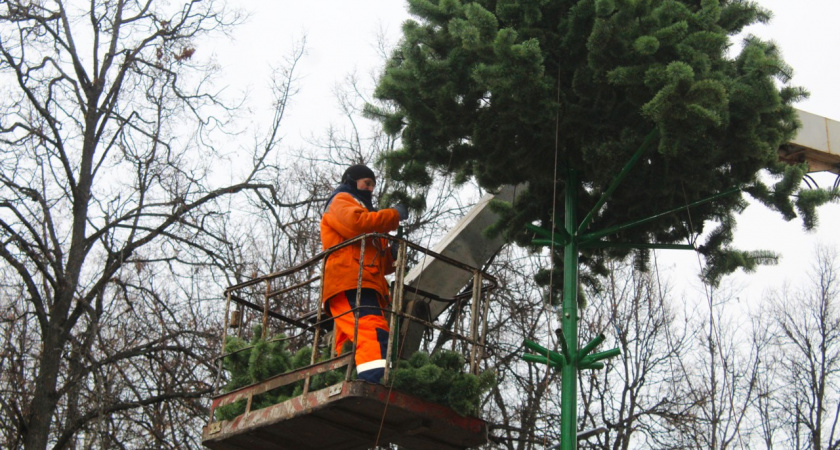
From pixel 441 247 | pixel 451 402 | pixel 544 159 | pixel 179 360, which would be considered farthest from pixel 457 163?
pixel 179 360

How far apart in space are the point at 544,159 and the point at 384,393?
2.64 m

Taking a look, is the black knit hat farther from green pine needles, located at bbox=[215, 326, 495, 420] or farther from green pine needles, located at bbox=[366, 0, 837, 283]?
green pine needles, located at bbox=[215, 326, 495, 420]

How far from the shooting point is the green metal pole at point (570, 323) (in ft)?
27.6

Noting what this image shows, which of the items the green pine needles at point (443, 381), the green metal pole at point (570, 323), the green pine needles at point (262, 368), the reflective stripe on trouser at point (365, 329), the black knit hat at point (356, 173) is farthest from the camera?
the black knit hat at point (356, 173)

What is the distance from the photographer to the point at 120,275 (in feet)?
54.3

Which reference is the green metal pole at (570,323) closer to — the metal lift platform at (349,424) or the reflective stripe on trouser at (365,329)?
the metal lift platform at (349,424)

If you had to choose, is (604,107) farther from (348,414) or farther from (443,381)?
(348,414)

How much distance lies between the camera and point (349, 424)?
867 cm

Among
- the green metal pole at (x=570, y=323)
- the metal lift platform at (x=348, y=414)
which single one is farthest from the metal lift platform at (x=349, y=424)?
the green metal pole at (x=570, y=323)

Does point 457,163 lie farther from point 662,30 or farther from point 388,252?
point 662,30

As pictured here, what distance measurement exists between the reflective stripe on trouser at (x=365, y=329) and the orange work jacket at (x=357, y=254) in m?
0.11

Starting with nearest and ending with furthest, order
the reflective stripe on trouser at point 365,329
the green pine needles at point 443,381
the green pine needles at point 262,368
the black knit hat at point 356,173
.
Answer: the reflective stripe on trouser at point 365,329, the green pine needles at point 443,381, the green pine needles at point 262,368, the black knit hat at point 356,173

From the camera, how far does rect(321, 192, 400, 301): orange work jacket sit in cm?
870

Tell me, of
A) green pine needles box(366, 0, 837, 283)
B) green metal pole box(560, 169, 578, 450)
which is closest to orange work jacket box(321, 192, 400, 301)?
green pine needles box(366, 0, 837, 283)
